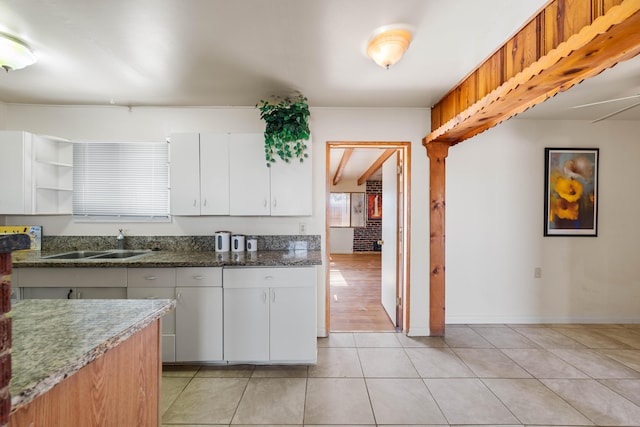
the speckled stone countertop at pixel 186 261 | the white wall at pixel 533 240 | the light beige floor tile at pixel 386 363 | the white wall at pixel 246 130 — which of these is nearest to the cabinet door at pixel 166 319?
the speckled stone countertop at pixel 186 261

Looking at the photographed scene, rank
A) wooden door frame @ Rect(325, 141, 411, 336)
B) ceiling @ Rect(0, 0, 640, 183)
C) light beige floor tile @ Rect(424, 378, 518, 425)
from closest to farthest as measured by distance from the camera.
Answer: ceiling @ Rect(0, 0, 640, 183) → light beige floor tile @ Rect(424, 378, 518, 425) → wooden door frame @ Rect(325, 141, 411, 336)

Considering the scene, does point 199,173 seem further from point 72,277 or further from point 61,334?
point 61,334

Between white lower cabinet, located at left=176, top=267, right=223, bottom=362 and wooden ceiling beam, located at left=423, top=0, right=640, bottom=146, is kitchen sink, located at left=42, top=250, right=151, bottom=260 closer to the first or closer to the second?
white lower cabinet, located at left=176, top=267, right=223, bottom=362

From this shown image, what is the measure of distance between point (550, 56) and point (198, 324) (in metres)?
2.85

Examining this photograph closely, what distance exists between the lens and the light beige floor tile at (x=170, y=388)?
2.00 m

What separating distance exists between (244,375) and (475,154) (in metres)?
3.25

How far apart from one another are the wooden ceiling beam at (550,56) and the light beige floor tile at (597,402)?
2.05 m

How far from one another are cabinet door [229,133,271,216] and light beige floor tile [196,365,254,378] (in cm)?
134

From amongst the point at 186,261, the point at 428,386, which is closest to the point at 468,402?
the point at 428,386

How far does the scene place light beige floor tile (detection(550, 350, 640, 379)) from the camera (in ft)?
7.60

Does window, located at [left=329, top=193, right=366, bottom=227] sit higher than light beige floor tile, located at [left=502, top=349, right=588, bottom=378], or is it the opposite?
window, located at [left=329, top=193, right=366, bottom=227]

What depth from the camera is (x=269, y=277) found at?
2.39m

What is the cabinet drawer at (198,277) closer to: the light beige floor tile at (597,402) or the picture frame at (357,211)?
the light beige floor tile at (597,402)

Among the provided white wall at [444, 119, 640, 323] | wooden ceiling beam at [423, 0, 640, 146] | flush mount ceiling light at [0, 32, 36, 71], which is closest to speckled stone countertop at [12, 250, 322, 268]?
flush mount ceiling light at [0, 32, 36, 71]
